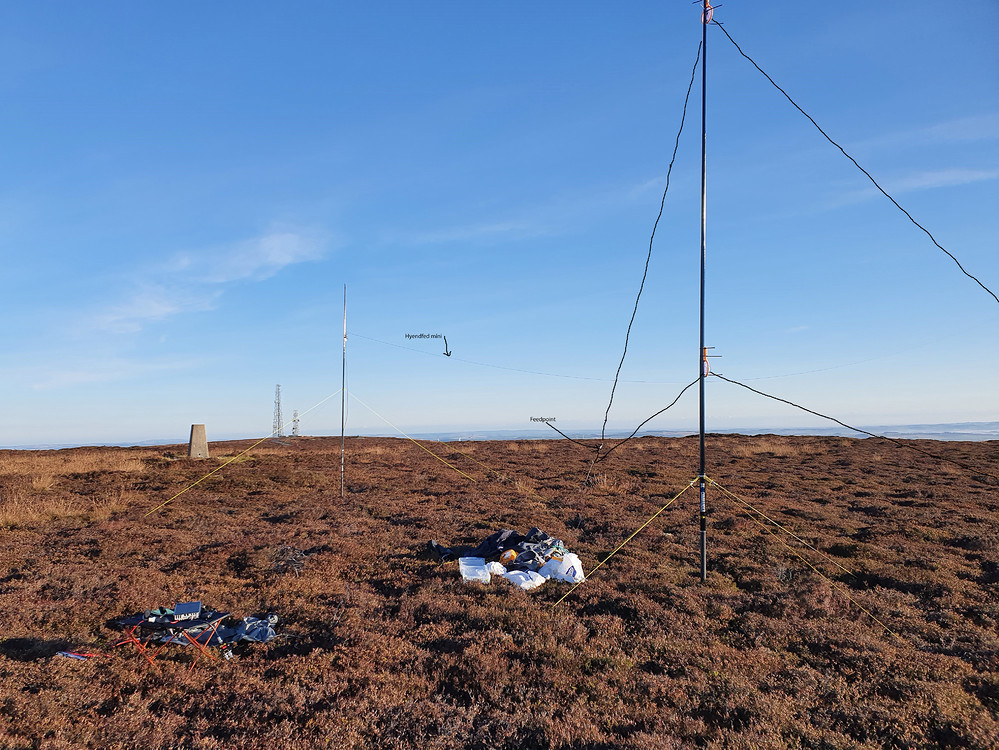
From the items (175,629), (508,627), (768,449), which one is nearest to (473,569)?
(508,627)

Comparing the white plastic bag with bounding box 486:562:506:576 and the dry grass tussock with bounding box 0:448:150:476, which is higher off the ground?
the dry grass tussock with bounding box 0:448:150:476

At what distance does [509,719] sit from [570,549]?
7.09 m

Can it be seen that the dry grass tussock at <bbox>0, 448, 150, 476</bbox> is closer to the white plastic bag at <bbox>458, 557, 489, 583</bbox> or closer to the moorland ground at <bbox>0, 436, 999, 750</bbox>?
the moorland ground at <bbox>0, 436, 999, 750</bbox>

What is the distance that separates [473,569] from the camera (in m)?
10.3

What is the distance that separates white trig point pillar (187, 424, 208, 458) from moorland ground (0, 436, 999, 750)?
42.5 feet

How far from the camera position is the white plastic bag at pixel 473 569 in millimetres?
9938

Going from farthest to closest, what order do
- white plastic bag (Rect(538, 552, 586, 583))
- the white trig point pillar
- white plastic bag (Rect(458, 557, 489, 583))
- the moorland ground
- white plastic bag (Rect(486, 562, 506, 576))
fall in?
the white trig point pillar, white plastic bag (Rect(486, 562, 506, 576)), white plastic bag (Rect(538, 552, 586, 583)), white plastic bag (Rect(458, 557, 489, 583)), the moorland ground

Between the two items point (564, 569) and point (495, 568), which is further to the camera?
point (495, 568)

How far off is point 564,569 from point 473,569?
1653 millimetres

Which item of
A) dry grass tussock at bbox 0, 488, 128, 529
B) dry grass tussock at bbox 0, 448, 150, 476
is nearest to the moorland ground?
dry grass tussock at bbox 0, 488, 128, 529

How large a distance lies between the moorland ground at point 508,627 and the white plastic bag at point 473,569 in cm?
28

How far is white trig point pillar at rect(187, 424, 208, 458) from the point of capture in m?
31.0

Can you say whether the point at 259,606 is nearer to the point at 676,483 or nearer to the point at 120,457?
the point at 676,483

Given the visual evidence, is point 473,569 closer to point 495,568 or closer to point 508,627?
point 495,568
